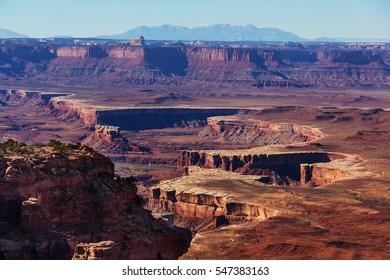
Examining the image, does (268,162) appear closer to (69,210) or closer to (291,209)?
(291,209)

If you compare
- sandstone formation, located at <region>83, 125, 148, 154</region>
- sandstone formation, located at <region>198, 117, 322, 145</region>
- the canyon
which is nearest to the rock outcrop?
the canyon

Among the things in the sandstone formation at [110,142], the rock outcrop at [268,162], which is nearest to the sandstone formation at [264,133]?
the sandstone formation at [110,142]

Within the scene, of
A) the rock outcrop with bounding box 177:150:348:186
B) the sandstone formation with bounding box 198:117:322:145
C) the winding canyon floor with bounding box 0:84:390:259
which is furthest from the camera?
the sandstone formation with bounding box 198:117:322:145

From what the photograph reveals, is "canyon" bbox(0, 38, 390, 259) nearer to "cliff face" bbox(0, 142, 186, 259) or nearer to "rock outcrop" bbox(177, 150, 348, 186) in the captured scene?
"cliff face" bbox(0, 142, 186, 259)

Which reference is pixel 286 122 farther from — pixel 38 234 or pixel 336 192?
pixel 38 234

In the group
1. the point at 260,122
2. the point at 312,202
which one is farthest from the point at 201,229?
the point at 260,122

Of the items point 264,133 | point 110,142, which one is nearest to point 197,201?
point 110,142

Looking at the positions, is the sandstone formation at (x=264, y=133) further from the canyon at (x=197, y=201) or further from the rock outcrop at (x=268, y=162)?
the rock outcrop at (x=268, y=162)
